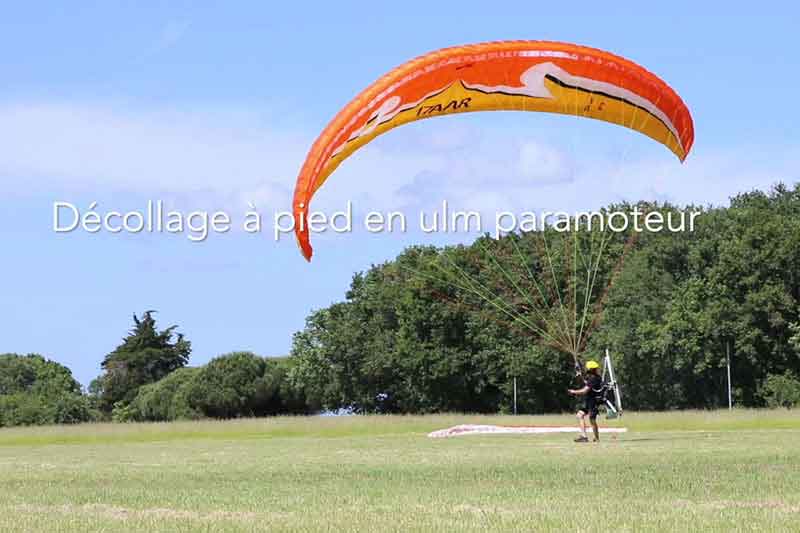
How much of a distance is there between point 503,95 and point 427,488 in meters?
9.44

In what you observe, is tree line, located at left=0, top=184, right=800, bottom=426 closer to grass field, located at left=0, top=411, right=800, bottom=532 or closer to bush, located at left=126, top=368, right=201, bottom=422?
bush, located at left=126, top=368, right=201, bottom=422

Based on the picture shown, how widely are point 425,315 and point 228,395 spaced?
53.8 feet

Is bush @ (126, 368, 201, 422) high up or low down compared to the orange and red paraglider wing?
down

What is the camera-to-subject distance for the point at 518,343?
65.7 m

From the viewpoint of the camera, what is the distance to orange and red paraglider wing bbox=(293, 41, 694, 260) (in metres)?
18.9

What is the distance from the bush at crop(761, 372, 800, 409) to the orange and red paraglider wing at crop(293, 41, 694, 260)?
32260mm

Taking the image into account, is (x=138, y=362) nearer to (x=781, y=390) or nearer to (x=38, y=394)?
(x=38, y=394)

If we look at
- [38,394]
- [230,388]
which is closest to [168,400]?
[230,388]

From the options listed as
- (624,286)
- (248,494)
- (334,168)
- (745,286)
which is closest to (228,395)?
(624,286)

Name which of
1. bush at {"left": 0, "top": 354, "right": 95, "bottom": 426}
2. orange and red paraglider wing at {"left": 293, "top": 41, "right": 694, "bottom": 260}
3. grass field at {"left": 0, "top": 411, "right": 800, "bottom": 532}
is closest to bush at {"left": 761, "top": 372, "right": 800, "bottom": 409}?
grass field at {"left": 0, "top": 411, "right": 800, "bottom": 532}

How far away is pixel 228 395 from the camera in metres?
78.3

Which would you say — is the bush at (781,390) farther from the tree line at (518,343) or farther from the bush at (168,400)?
the bush at (168,400)

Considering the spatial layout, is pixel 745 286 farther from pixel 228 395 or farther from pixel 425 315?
pixel 228 395

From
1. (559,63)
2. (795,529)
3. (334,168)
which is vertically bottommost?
(795,529)
